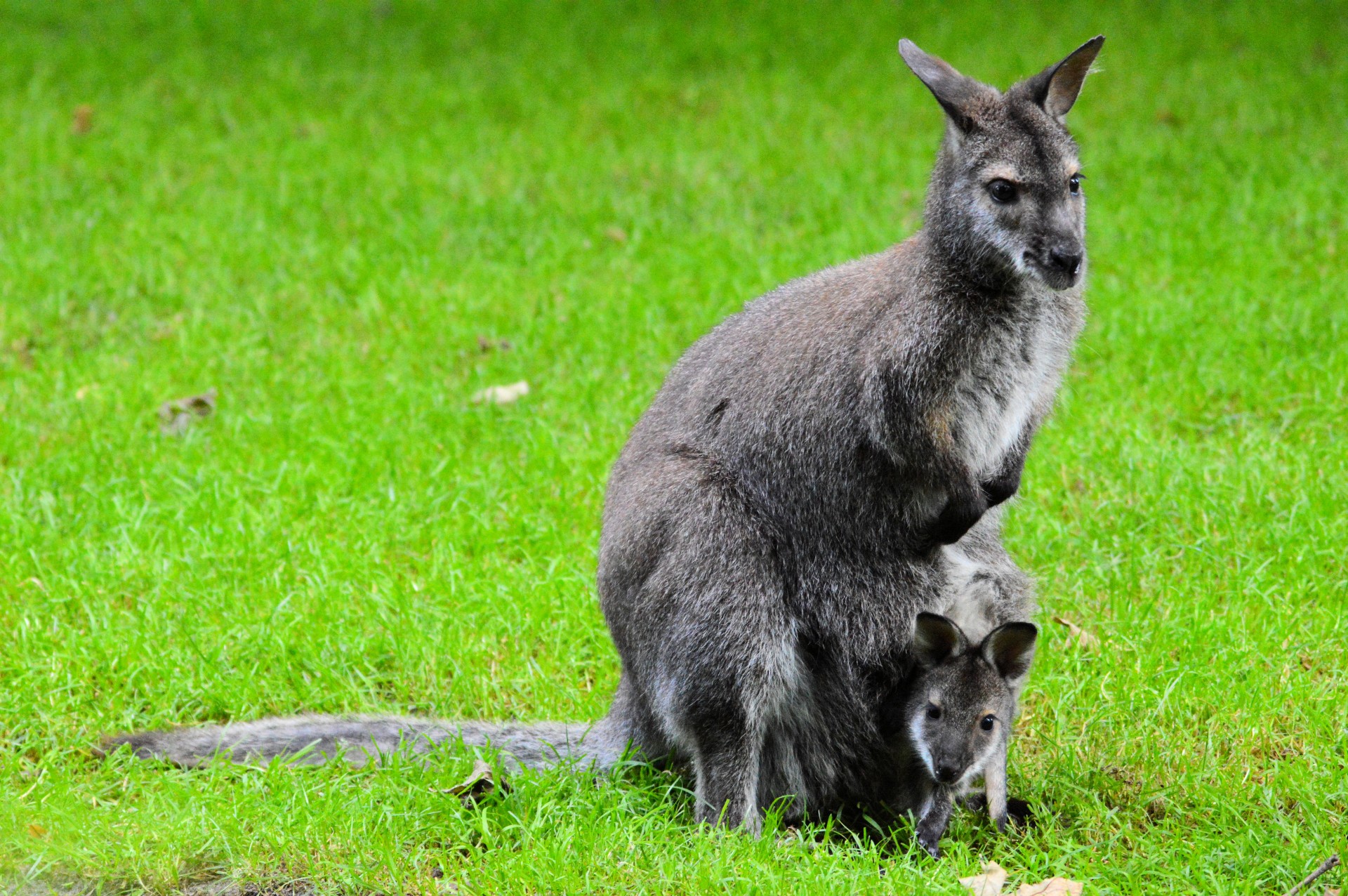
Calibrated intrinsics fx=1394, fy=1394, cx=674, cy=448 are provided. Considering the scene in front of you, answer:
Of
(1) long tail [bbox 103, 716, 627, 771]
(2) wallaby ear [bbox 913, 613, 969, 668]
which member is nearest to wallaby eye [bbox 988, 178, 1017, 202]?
(2) wallaby ear [bbox 913, 613, 969, 668]

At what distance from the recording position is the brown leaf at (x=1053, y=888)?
308cm

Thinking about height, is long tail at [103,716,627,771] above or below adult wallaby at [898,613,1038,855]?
below

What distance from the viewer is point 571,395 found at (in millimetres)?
5852

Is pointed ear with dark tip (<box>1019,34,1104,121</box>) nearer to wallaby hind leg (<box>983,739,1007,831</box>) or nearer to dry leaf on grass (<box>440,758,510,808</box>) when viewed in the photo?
wallaby hind leg (<box>983,739,1007,831</box>)

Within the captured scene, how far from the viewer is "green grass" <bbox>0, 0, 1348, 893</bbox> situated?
134 inches

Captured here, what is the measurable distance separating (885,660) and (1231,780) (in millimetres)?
904

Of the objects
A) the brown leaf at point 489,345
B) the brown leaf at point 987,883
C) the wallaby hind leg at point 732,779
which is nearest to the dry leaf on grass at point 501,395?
the brown leaf at point 489,345

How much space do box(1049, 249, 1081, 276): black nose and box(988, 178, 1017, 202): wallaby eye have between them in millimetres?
177

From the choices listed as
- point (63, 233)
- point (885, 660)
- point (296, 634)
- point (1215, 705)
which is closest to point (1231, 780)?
point (1215, 705)

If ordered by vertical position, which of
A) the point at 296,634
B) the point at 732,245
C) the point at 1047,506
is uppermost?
the point at 732,245

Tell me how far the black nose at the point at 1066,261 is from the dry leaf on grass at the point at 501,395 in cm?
307

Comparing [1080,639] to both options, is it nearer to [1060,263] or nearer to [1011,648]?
[1011,648]

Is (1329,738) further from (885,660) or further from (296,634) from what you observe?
(296,634)

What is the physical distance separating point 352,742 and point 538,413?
2.26m
